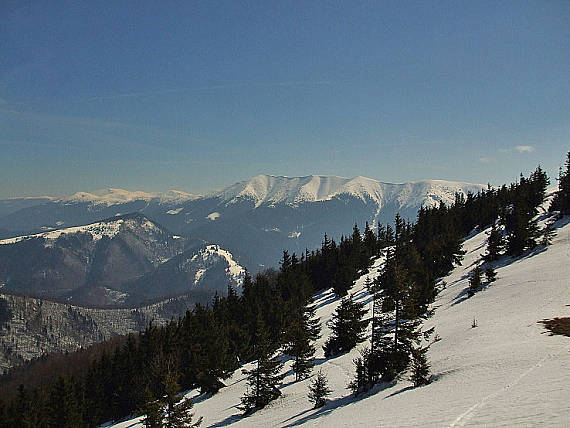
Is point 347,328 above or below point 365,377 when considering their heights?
below

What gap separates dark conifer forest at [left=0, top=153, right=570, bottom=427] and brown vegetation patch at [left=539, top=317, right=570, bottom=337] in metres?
9.29

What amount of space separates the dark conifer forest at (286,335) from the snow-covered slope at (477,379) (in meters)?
2.20

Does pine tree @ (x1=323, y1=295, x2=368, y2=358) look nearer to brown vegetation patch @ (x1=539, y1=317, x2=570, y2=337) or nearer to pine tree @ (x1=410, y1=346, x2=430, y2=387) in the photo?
pine tree @ (x1=410, y1=346, x2=430, y2=387)

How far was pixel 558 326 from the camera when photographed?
2592cm

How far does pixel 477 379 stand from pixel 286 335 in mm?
24915

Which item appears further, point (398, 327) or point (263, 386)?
point (263, 386)

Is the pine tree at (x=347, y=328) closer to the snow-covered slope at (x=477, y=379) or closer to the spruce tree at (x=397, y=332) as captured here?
the snow-covered slope at (x=477, y=379)

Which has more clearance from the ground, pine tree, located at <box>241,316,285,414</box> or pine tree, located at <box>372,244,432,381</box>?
pine tree, located at <box>372,244,432,381</box>

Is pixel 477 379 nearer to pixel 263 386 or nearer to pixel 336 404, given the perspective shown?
pixel 336 404

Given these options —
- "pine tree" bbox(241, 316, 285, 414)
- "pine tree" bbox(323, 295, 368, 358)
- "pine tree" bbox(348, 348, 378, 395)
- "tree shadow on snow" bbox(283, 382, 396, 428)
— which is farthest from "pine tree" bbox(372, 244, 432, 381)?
"pine tree" bbox(323, 295, 368, 358)

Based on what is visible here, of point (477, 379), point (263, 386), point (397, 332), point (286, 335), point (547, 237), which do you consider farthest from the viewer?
point (547, 237)

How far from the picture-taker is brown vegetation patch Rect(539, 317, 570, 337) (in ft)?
80.2

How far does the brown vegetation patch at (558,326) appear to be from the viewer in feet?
80.2

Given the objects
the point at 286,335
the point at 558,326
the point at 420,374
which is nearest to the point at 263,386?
the point at 286,335
